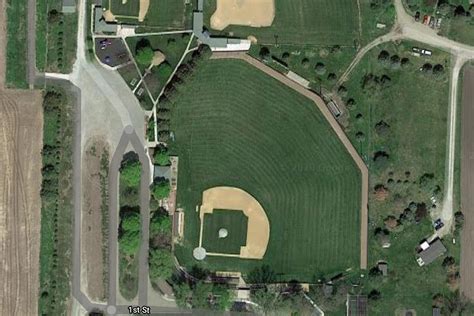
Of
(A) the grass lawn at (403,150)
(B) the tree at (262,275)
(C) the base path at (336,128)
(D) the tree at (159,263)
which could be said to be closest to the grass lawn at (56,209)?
(D) the tree at (159,263)

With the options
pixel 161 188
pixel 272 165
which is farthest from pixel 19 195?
pixel 272 165

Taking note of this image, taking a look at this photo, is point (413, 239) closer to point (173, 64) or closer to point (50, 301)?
point (173, 64)

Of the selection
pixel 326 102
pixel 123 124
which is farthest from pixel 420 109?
pixel 123 124

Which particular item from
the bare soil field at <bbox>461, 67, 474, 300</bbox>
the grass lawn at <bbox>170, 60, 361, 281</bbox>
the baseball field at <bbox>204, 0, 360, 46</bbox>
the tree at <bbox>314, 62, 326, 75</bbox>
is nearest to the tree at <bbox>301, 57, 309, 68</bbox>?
the tree at <bbox>314, 62, 326, 75</bbox>

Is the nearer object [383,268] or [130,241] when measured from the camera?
[130,241]

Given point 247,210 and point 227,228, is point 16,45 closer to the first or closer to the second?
point 227,228

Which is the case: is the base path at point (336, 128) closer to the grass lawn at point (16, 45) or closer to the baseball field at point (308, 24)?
the baseball field at point (308, 24)
